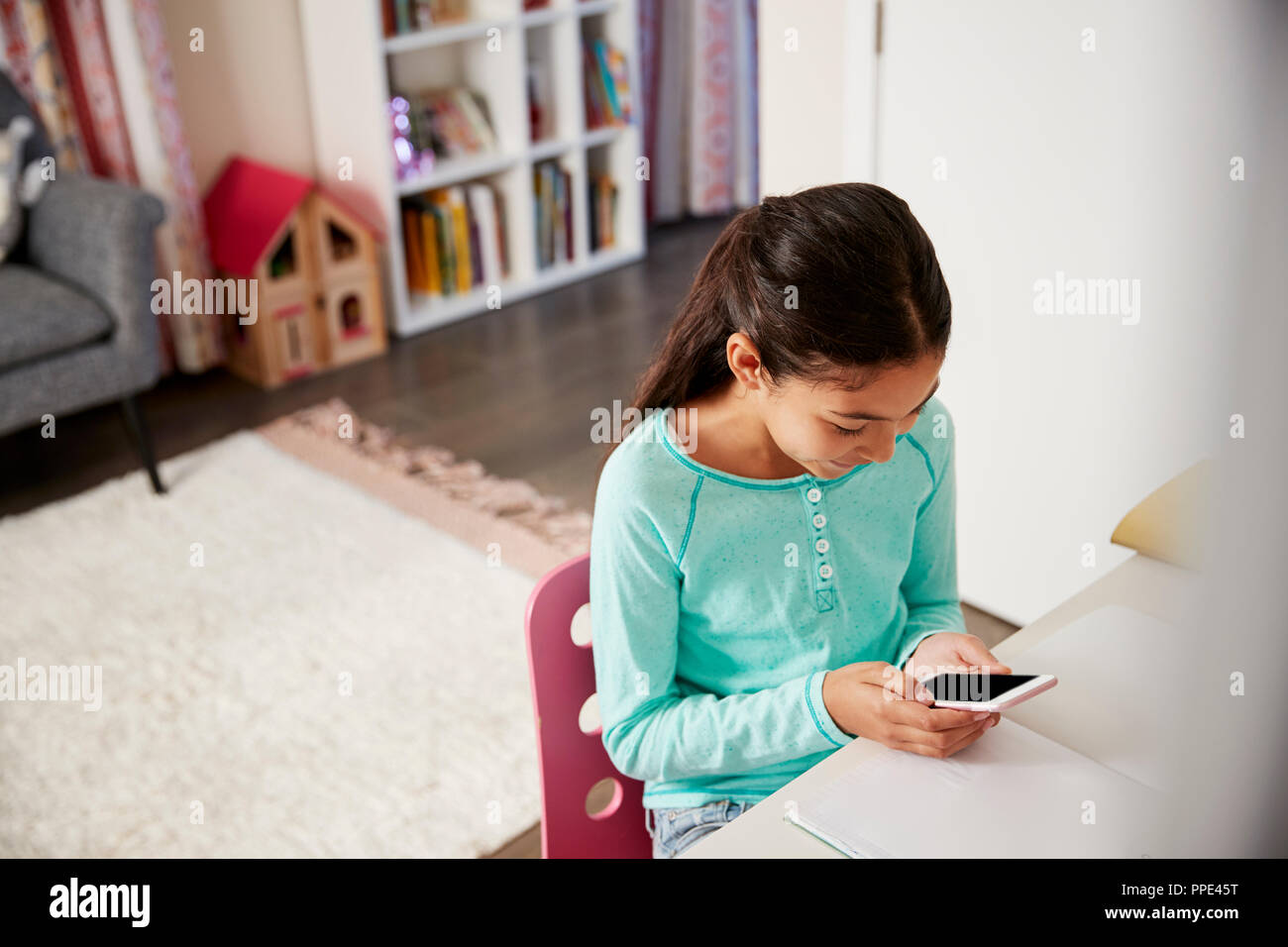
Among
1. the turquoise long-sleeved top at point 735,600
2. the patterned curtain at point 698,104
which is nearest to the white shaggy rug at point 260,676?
the turquoise long-sleeved top at point 735,600

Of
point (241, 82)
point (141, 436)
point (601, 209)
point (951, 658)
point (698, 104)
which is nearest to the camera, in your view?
point (951, 658)

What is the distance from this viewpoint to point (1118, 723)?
0.90m

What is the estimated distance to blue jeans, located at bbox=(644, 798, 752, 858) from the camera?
100 centimetres

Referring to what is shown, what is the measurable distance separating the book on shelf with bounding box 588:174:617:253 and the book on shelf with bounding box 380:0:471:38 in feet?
2.21

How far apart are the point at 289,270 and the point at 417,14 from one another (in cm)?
79

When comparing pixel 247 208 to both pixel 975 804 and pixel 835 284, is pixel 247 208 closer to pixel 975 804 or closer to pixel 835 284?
pixel 835 284

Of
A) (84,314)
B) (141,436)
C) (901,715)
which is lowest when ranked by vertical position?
(141,436)

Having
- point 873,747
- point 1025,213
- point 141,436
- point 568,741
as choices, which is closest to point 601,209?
point 141,436

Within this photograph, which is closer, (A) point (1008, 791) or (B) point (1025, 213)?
(A) point (1008, 791)

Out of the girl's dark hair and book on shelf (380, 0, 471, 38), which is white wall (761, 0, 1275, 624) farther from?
book on shelf (380, 0, 471, 38)

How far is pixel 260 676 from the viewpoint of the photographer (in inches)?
80.3

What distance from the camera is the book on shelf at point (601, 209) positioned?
12.7 feet

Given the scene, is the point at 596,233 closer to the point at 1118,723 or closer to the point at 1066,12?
the point at 1066,12
